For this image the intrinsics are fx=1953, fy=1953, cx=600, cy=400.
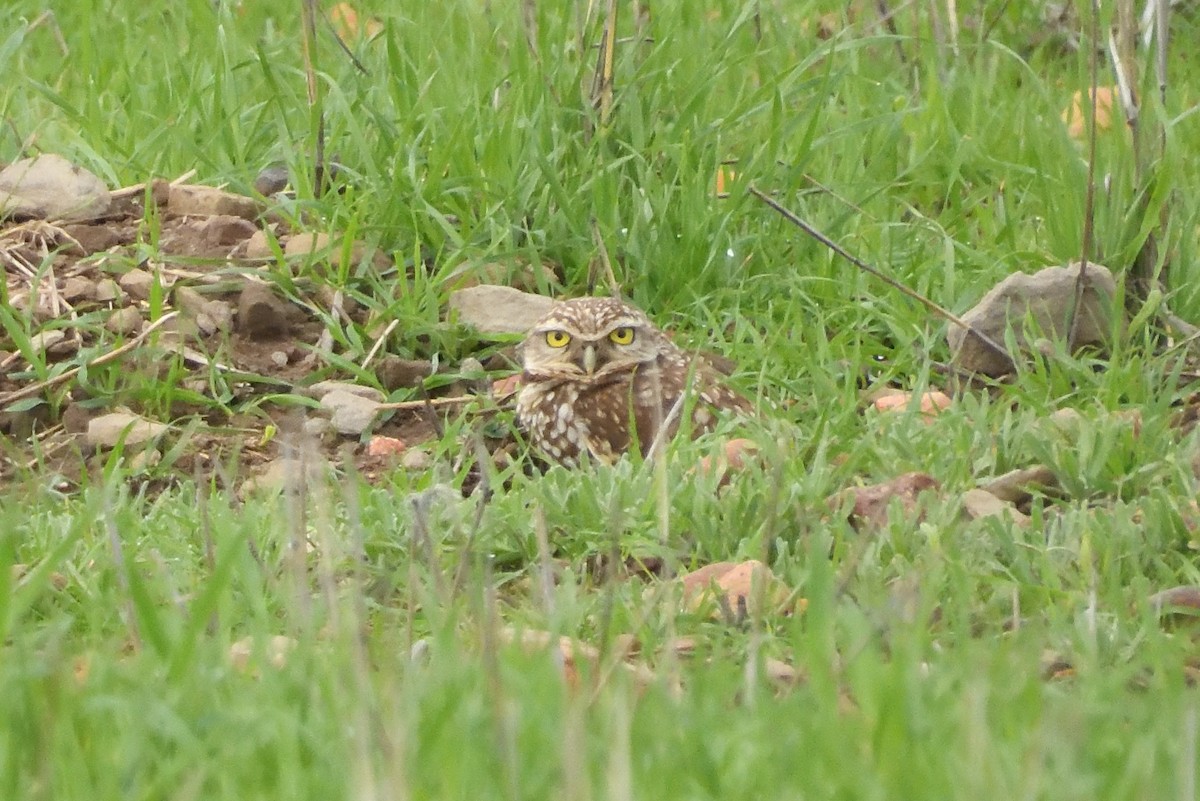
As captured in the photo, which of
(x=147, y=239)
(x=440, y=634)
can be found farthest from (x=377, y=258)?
(x=440, y=634)

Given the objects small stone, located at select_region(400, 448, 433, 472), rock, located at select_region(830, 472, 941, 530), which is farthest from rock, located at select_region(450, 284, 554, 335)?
rock, located at select_region(830, 472, 941, 530)

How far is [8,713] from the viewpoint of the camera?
8.09 ft

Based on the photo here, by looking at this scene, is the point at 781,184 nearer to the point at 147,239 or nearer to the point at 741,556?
the point at 147,239

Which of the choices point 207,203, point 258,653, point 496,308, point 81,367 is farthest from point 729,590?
point 207,203

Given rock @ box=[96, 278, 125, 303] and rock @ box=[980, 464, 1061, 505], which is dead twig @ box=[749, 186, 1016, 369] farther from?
rock @ box=[96, 278, 125, 303]

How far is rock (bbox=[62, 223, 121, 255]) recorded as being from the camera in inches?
235

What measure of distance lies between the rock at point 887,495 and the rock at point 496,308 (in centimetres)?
177

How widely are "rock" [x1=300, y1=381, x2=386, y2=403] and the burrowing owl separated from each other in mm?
408

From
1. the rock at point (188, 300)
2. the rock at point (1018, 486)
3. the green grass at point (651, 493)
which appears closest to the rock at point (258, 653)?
the green grass at point (651, 493)

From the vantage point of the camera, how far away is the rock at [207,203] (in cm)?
605

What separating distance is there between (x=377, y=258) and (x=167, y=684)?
10.9 feet

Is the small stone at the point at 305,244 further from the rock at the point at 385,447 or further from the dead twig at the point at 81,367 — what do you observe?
the rock at the point at 385,447

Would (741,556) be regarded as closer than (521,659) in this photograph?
No

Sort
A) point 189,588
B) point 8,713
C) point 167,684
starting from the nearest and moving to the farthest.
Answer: point 8,713
point 167,684
point 189,588
